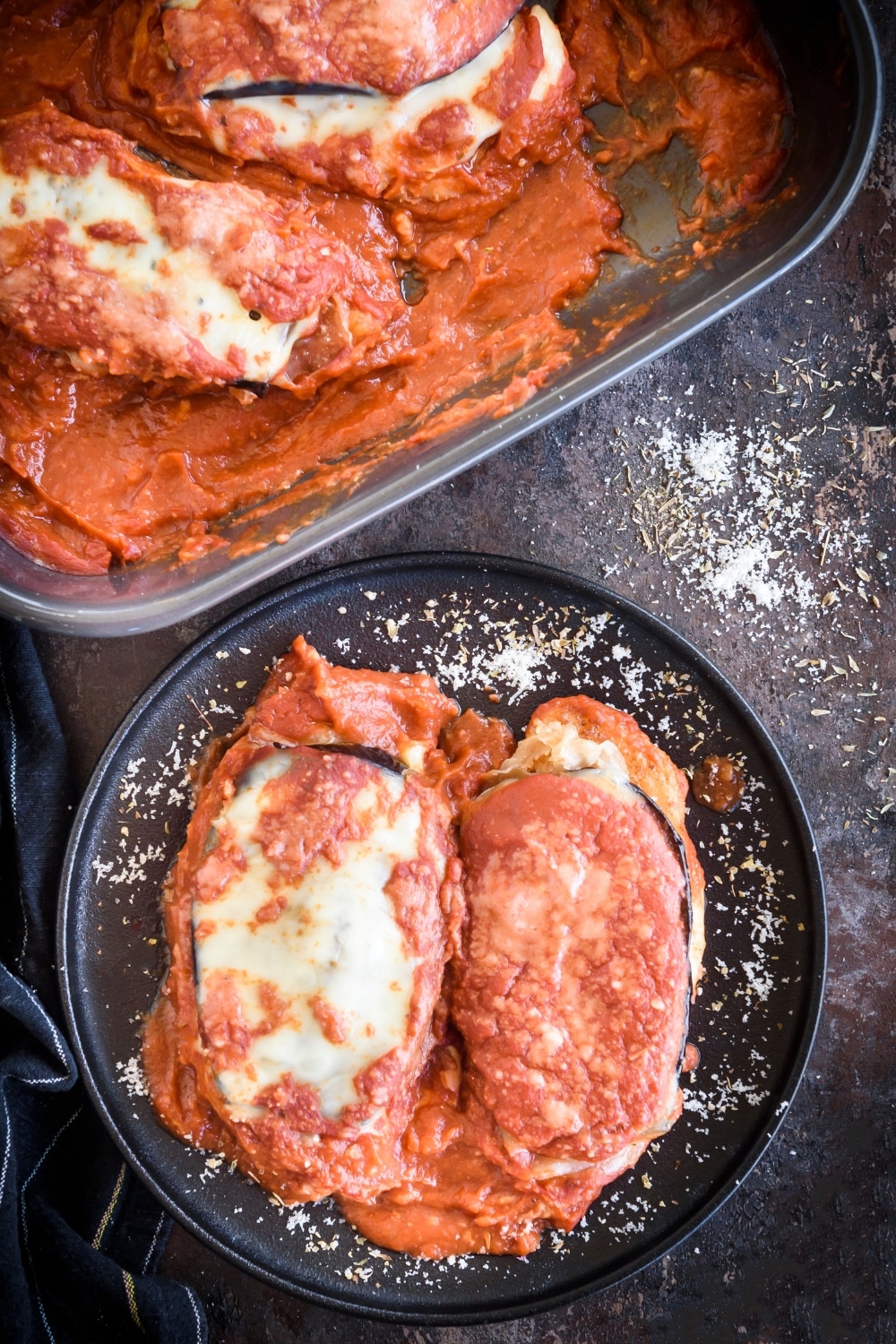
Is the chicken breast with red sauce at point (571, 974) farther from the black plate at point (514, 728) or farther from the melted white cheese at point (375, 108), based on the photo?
the melted white cheese at point (375, 108)

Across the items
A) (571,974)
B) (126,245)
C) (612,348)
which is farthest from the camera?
(612,348)

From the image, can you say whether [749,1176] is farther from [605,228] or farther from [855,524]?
[605,228]

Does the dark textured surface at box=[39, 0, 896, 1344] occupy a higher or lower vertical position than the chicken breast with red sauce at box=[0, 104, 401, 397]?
lower

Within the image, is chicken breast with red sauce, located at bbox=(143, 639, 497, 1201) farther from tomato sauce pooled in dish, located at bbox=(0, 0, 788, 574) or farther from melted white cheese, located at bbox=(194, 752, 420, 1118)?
tomato sauce pooled in dish, located at bbox=(0, 0, 788, 574)

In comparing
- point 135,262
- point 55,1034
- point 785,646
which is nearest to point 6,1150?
point 55,1034

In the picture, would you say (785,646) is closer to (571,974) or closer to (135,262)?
(571,974)

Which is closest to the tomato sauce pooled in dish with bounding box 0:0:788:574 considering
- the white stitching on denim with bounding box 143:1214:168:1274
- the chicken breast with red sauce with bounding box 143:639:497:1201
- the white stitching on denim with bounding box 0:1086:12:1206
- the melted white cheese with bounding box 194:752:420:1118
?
the chicken breast with red sauce with bounding box 143:639:497:1201
